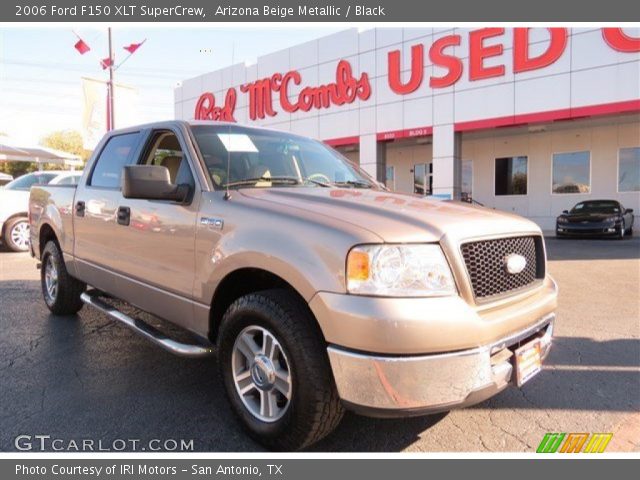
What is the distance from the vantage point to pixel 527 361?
8.38ft

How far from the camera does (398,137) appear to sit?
1892cm

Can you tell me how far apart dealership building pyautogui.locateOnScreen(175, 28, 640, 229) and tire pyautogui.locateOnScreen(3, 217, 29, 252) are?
10489 millimetres

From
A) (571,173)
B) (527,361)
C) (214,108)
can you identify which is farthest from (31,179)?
(571,173)

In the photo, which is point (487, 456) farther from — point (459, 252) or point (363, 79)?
point (363, 79)

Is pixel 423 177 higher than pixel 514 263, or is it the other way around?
pixel 423 177

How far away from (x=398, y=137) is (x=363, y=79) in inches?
108

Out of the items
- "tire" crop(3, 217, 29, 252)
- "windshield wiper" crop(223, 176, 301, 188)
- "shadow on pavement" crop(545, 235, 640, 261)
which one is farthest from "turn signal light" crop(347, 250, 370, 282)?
"tire" crop(3, 217, 29, 252)

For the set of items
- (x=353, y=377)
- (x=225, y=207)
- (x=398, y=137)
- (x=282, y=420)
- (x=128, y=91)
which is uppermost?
(x=128, y=91)

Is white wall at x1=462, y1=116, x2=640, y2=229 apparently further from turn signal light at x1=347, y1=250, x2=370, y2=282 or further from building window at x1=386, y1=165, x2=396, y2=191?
turn signal light at x1=347, y1=250, x2=370, y2=282

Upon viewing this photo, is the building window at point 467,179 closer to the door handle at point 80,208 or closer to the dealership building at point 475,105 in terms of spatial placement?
the dealership building at point 475,105

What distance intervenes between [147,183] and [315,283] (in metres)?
1.35

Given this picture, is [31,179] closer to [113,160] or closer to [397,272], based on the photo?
[113,160]

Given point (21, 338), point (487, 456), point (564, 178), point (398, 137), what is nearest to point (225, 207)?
point (487, 456)

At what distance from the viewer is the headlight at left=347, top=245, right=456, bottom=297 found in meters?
2.20
